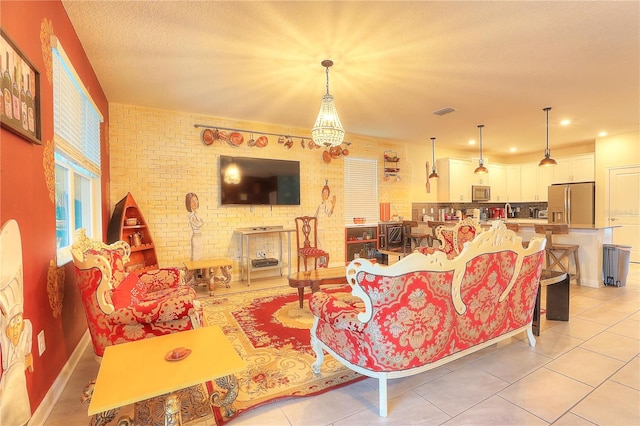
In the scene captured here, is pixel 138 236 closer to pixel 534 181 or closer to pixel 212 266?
pixel 212 266

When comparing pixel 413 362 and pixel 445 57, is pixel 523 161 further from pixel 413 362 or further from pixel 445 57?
pixel 413 362

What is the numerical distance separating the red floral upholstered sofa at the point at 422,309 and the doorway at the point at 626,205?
580cm

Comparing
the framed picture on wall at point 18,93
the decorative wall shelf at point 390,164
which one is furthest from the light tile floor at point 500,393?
the decorative wall shelf at point 390,164

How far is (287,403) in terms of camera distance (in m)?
1.93

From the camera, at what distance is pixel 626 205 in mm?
6086

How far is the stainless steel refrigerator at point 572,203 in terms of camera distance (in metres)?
6.53

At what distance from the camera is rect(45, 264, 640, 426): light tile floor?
177 centimetres

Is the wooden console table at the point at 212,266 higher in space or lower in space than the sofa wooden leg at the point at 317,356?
higher

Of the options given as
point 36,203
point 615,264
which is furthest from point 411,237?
point 36,203

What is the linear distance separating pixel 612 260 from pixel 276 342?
16.1 ft

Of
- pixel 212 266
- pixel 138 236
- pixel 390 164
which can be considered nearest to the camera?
pixel 138 236

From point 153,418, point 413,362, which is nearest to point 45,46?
point 153,418

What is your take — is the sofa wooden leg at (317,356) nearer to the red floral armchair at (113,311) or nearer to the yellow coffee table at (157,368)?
the yellow coffee table at (157,368)

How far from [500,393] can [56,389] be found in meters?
2.87
